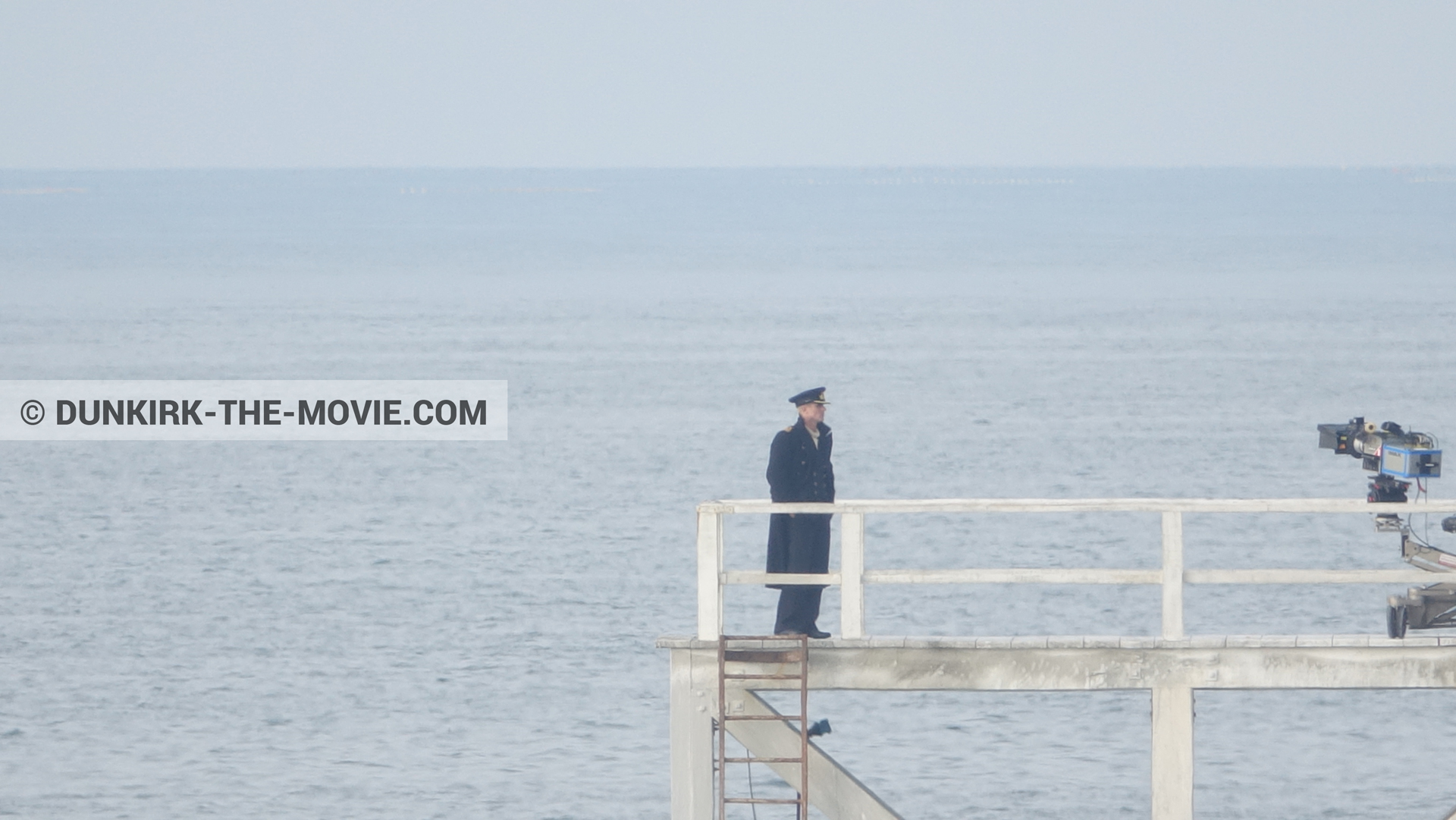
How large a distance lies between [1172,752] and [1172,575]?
1.24 m

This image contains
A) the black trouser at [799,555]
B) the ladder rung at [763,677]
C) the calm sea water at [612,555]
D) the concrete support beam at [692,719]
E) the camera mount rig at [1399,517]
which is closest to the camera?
the camera mount rig at [1399,517]

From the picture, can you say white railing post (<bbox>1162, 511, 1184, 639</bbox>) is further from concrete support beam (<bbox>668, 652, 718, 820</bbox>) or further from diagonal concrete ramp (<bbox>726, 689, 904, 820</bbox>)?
concrete support beam (<bbox>668, 652, 718, 820</bbox>)

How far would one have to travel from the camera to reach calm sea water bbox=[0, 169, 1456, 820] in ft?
83.8

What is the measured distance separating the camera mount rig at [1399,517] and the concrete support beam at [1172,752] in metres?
1.37

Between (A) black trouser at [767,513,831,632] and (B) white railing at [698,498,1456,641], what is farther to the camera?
(A) black trouser at [767,513,831,632]

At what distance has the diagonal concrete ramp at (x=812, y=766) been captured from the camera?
13812mm

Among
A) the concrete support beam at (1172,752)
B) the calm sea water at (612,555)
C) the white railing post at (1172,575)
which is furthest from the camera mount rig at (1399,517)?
the calm sea water at (612,555)

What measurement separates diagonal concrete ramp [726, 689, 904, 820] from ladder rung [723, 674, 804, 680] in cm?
22

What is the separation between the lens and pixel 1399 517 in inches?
509

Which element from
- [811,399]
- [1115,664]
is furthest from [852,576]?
[1115,664]

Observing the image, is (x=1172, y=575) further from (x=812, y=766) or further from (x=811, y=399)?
(x=812, y=766)

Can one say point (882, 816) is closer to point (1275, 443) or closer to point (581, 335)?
point (1275, 443)

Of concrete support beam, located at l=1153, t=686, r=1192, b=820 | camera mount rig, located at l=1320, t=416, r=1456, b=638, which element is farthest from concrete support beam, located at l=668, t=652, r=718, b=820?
camera mount rig, located at l=1320, t=416, r=1456, b=638

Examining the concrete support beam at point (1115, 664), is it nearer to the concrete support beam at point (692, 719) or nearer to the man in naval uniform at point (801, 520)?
the concrete support beam at point (692, 719)
